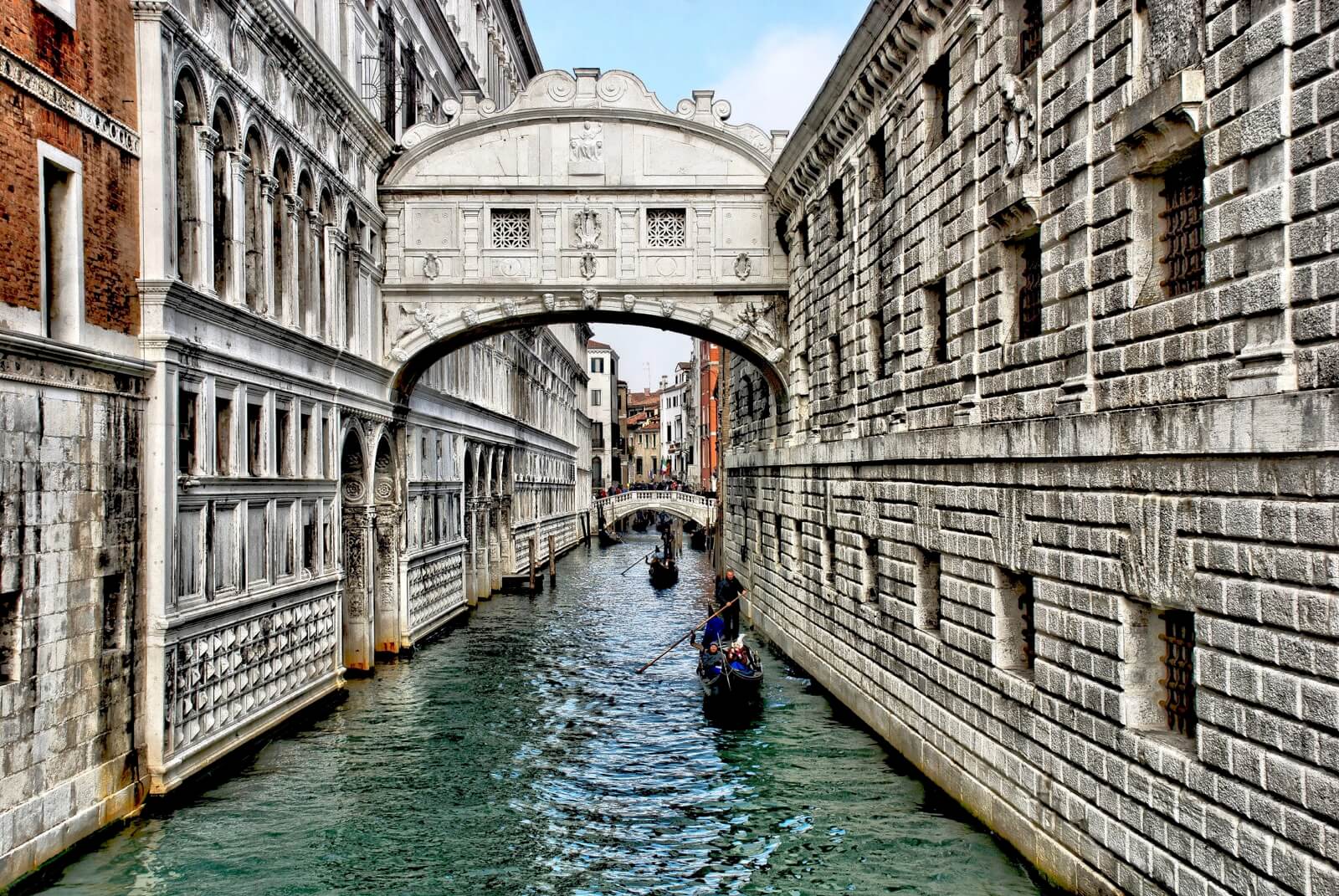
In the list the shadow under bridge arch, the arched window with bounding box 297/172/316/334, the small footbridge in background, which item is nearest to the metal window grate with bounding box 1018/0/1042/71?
the arched window with bounding box 297/172/316/334

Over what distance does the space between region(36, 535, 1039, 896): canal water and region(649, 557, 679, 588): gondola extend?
17.0m

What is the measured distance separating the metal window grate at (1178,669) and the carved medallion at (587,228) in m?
13.6

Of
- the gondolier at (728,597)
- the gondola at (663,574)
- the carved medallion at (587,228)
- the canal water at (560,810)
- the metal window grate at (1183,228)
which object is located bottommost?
the canal water at (560,810)

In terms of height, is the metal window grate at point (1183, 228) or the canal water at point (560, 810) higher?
the metal window grate at point (1183, 228)

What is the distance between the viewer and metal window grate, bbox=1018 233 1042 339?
9.91 meters

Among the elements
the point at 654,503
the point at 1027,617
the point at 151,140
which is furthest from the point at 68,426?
the point at 654,503

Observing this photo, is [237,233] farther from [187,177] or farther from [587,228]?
[587,228]

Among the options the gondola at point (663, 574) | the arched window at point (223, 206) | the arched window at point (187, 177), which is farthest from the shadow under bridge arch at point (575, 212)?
the gondola at point (663, 574)

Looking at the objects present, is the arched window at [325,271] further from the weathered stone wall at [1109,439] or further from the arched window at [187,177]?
the weathered stone wall at [1109,439]

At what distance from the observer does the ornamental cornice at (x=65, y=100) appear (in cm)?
904

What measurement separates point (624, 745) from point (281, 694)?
420 centimetres

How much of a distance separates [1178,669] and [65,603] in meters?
8.26

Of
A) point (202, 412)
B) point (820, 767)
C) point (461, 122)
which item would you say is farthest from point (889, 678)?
point (461, 122)

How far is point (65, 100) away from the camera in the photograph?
32.1 feet
